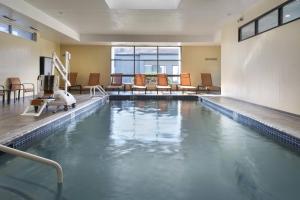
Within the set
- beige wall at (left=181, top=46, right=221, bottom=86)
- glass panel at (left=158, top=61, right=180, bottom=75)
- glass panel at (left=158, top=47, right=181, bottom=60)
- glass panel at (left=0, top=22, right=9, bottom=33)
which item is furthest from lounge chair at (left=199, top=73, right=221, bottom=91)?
glass panel at (left=0, top=22, right=9, bottom=33)

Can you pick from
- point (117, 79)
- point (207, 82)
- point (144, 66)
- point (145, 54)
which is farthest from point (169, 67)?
point (117, 79)

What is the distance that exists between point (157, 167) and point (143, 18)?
6871mm

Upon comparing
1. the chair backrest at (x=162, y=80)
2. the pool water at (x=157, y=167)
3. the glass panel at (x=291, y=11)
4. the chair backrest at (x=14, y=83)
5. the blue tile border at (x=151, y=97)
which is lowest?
the pool water at (x=157, y=167)

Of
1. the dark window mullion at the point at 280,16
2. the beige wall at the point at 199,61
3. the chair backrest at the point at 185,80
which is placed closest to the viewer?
the dark window mullion at the point at 280,16

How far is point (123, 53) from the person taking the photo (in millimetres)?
15336

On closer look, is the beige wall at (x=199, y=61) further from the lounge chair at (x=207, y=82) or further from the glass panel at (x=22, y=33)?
the glass panel at (x=22, y=33)

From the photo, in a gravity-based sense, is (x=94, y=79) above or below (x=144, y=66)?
below

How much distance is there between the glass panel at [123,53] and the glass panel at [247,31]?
7.28m

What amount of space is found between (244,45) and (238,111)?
9.76ft

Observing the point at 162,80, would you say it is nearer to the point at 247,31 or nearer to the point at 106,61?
the point at 106,61

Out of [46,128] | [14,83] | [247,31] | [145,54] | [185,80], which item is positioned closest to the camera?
[46,128]

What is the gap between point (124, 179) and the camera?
2725mm

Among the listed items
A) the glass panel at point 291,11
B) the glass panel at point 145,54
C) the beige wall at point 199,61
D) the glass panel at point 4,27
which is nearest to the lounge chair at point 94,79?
the glass panel at point 145,54

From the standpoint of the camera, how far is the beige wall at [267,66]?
5.65m
